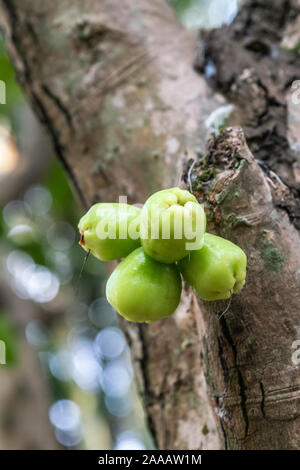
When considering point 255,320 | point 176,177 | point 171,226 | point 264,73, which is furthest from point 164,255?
point 264,73

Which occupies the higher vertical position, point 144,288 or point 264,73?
point 264,73

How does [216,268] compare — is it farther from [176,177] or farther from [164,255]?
[176,177]

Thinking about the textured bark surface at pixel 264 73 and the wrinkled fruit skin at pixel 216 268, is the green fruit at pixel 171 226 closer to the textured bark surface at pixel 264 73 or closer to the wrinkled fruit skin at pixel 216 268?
the wrinkled fruit skin at pixel 216 268

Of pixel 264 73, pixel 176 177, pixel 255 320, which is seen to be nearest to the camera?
pixel 255 320

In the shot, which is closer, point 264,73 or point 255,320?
point 255,320

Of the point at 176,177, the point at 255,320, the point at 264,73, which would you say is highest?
the point at 264,73

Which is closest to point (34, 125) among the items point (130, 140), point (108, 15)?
point (108, 15)

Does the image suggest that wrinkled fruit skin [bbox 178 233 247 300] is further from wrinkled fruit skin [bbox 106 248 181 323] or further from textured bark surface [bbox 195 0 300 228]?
textured bark surface [bbox 195 0 300 228]

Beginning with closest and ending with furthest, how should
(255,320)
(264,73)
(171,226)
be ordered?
(171,226), (255,320), (264,73)
